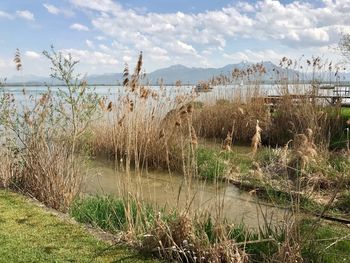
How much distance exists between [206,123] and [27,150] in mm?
7827

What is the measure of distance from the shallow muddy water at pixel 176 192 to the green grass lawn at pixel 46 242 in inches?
26.1

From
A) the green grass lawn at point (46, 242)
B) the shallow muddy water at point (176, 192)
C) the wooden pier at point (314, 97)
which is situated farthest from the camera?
the wooden pier at point (314, 97)

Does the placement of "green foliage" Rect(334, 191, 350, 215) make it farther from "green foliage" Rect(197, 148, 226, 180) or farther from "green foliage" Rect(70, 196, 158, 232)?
"green foliage" Rect(70, 196, 158, 232)

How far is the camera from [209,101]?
14.5 meters

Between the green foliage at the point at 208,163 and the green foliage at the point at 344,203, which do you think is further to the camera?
the green foliage at the point at 208,163

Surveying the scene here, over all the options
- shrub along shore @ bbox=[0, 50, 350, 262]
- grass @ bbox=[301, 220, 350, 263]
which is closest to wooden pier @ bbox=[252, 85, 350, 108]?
shrub along shore @ bbox=[0, 50, 350, 262]

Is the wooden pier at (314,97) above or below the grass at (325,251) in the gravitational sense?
above

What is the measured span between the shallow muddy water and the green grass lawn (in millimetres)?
664

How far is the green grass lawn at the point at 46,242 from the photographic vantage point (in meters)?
3.94

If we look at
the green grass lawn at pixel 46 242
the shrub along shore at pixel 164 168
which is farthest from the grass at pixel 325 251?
the green grass lawn at pixel 46 242

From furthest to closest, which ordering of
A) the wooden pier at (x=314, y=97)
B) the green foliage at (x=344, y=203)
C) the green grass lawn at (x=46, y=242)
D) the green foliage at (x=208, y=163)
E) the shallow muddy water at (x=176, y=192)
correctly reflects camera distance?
the wooden pier at (x=314, y=97)
the green foliage at (x=208, y=163)
the green foliage at (x=344, y=203)
the shallow muddy water at (x=176, y=192)
the green grass lawn at (x=46, y=242)

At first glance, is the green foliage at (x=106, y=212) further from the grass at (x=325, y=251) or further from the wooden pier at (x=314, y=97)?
the wooden pier at (x=314, y=97)

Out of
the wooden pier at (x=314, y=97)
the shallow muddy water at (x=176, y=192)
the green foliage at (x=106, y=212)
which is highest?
the wooden pier at (x=314, y=97)

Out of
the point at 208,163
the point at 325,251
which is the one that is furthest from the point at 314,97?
the point at 325,251
